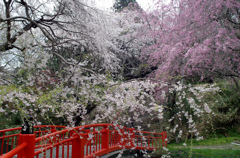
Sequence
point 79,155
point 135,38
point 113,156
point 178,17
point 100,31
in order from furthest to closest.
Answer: point 135,38 → point 178,17 → point 100,31 → point 113,156 → point 79,155

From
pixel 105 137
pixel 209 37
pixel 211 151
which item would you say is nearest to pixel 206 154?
pixel 211 151

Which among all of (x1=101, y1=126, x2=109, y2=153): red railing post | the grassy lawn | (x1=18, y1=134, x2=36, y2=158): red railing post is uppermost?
(x1=18, y1=134, x2=36, y2=158): red railing post

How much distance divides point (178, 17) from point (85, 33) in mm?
4631

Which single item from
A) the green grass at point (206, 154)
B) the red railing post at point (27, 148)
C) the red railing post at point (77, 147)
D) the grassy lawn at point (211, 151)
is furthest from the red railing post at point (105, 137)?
the red railing post at point (27, 148)

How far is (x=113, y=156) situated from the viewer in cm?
542

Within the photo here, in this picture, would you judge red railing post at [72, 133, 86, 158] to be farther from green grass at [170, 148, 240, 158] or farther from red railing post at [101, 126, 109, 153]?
green grass at [170, 148, 240, 158]

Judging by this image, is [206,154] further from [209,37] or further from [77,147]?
[77,147]

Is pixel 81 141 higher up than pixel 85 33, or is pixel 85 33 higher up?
pixel 85 33

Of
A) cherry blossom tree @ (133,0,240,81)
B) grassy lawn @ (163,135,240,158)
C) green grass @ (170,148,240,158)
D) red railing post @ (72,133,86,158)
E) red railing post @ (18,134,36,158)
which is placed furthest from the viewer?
grassy lawn @ (163,135,240,158)

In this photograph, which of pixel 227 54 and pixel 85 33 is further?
pixel 85 33

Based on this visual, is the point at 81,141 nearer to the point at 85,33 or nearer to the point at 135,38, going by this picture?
the point at 85,33

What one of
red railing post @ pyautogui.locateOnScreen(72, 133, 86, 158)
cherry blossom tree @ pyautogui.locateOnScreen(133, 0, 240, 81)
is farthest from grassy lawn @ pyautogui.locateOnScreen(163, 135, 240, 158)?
cherry blossom tree @ pyautogui.locateOnScreen(133, 0, 240, 81)

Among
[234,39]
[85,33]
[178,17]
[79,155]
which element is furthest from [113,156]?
[178,17]

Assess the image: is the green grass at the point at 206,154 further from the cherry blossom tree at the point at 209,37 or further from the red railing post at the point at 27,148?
the red railing post at the point at 27,148
